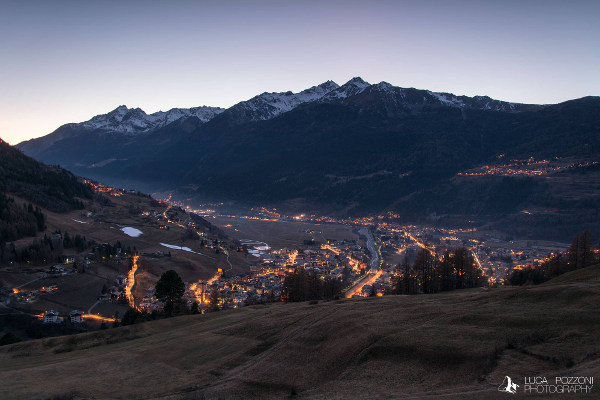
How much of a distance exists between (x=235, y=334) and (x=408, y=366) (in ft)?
60.0

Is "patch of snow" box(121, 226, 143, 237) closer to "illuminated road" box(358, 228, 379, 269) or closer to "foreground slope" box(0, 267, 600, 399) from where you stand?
"illuminated road" box(358, 228, 379, 269)

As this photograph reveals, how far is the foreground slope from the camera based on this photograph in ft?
72.2

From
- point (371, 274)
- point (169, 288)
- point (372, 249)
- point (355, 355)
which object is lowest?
point (372, 249)

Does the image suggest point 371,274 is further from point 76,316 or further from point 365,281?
point 76,316

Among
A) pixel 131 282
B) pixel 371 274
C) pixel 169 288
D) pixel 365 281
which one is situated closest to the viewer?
pixel 169 288

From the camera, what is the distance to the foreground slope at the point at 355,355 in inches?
867

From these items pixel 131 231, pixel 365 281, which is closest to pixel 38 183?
pixel 131 231

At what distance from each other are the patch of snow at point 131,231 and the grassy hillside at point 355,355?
9843cm

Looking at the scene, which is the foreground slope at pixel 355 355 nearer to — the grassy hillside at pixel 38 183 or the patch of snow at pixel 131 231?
the patch of snow at pixel 131 231

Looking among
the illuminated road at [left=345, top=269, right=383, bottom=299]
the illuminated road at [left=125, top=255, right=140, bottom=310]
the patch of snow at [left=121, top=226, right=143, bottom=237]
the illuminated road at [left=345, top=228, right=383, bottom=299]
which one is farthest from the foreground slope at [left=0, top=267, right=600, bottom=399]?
the patch of snow at [left=121, top=226, right=143, bottom=237]

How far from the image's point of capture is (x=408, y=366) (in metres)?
24.1

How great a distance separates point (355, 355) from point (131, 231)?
420 feet

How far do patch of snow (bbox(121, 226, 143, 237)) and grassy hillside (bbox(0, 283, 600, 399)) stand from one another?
98.4 metres

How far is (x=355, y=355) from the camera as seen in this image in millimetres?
26922
